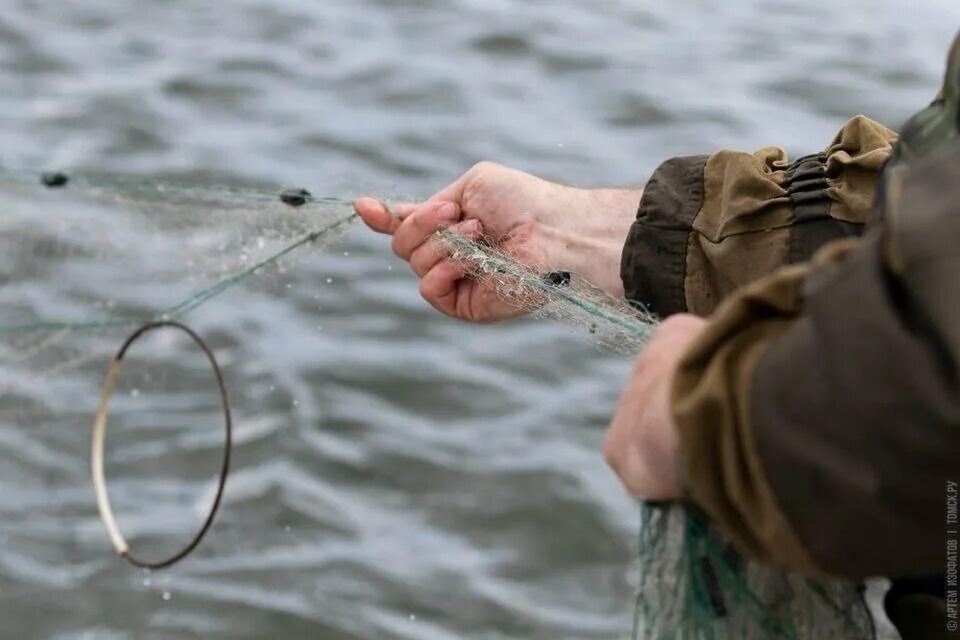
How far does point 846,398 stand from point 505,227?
1.84 metres

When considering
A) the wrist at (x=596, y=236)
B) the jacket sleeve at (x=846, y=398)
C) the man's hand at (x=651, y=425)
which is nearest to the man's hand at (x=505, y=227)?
the wrist at (x=596, y=236)

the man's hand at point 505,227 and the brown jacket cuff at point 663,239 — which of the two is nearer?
the brown jacket cuff at point 663,239

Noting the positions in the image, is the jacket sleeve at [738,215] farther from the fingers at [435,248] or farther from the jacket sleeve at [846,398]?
the jacket sleeve at [846,398]

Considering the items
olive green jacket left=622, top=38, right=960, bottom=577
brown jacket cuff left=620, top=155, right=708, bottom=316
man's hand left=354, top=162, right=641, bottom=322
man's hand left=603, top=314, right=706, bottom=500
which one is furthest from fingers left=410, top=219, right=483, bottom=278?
olive green jacket left=622, top=38, right=960, bottom=577

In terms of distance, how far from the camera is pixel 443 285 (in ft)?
10.4

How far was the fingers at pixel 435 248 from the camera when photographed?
3094 millimetres

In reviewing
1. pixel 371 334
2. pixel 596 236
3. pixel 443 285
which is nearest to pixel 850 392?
pixel 596 236

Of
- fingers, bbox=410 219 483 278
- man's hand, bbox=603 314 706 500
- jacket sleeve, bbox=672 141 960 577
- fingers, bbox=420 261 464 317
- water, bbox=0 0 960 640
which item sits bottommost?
water, bbox=0 0 960 640

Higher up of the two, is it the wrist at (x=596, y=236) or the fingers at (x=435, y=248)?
the wrist at (x=596, y=236)

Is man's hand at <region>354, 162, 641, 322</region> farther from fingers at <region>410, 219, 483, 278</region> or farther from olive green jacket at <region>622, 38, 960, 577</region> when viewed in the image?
olive green jacket at <region>622, 38, 960, 577</region>

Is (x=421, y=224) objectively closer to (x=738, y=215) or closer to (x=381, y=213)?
→ (x=381, y=213)

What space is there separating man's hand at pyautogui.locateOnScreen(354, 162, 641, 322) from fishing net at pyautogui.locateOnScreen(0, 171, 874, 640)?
79 millimetres

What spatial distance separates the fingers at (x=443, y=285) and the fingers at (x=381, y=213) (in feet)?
0.45

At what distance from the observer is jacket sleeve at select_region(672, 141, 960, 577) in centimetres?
136
